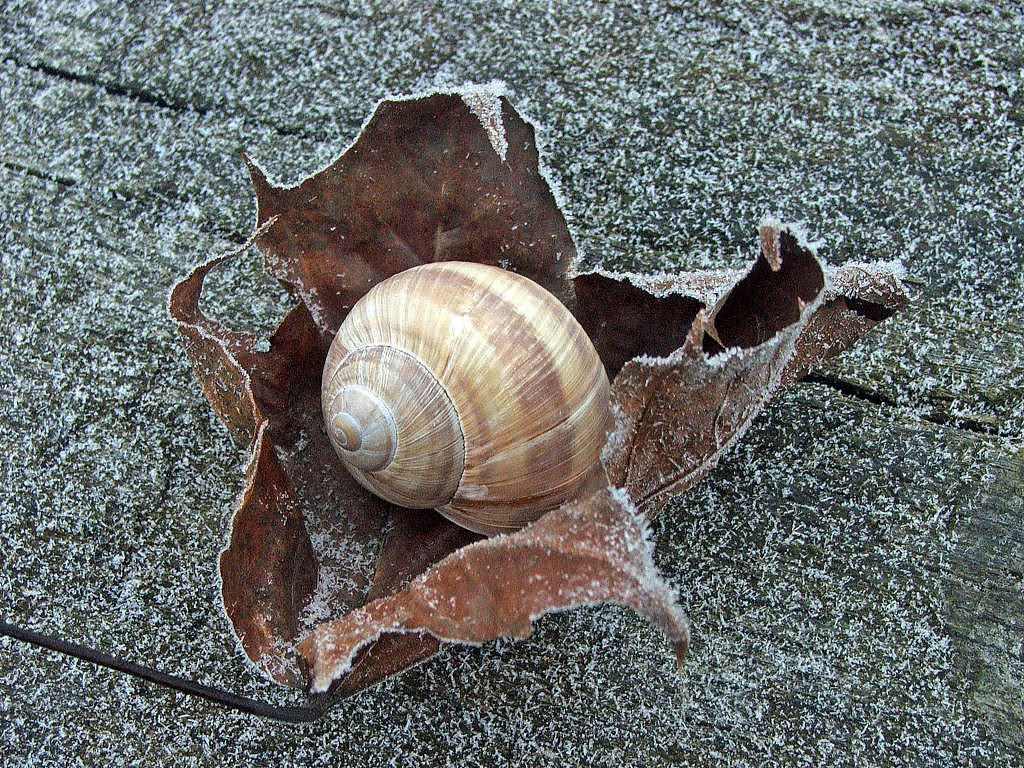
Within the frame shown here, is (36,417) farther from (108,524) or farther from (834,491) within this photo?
(834,491)

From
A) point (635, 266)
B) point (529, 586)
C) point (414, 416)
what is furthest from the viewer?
point (635, 266)

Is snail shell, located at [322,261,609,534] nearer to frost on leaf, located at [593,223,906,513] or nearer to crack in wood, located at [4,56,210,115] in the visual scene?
frost on leaf, located at [593,223,906,513]

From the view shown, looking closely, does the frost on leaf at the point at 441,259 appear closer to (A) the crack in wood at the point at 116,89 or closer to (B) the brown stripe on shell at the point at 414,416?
(B) the brown stripe on shell at the point at 414,416

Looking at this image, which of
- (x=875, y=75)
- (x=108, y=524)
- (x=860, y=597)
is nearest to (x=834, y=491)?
(x=860, y=597)

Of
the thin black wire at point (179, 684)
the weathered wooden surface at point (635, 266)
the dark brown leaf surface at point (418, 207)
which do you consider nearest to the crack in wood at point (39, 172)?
the weathered wooden surface at point (635, 266)

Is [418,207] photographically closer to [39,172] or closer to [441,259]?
[441,259]

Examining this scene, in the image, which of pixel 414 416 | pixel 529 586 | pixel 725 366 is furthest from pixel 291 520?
pixel 725 366
